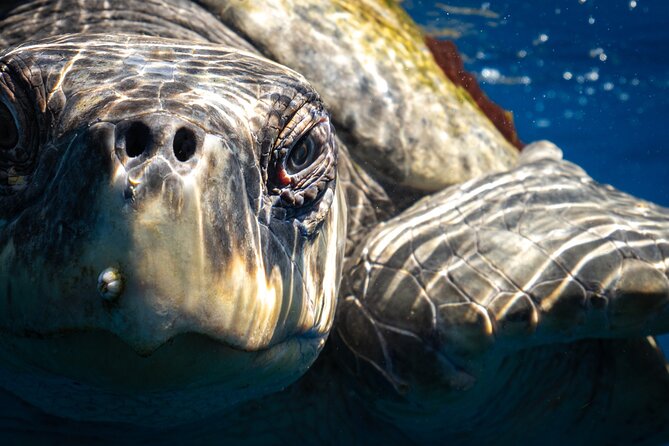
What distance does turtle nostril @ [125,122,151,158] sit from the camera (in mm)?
1275

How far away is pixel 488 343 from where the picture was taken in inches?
85.4

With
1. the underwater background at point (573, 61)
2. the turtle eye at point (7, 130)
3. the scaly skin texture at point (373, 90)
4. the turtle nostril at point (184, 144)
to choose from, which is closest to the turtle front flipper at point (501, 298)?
the scaly skin texture at point (373, 90)

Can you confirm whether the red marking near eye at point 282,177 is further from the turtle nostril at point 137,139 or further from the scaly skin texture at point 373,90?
the scaly skin texture at point 373,90

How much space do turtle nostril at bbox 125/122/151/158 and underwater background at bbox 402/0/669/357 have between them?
8685 millimetres

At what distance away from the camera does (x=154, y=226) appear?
3.97 feet

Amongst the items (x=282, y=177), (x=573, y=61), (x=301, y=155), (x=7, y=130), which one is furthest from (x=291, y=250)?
(x=573, y=61)

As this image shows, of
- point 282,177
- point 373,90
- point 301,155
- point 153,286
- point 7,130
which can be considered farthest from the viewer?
point 373,90

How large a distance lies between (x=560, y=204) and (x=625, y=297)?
55 cm

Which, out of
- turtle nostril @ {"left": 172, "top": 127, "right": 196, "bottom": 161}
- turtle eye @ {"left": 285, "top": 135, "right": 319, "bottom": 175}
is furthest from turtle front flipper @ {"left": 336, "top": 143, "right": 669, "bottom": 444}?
turtle nostril @ {"left": 172, "top": 127, "right": 196, "bottom": 161}

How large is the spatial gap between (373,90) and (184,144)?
1810 millimetres

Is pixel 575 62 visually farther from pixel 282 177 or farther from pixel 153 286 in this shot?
pixel 153 286

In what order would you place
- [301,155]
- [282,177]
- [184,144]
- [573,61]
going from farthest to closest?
[573,61]
[301,155]
[282,177]
[184,144]

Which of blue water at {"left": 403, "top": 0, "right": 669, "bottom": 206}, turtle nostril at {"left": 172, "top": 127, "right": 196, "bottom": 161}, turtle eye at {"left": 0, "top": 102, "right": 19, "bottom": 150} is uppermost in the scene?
turtle nostril at {"left": 172, "top": 127, "right": 196, "bottom": 161}

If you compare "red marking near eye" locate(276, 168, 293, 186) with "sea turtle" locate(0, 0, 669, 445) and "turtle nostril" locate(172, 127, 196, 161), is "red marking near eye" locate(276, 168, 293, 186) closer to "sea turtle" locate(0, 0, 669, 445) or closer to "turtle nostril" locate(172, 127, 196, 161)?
"sea turtle" locate(0, 0, 669, 445)
